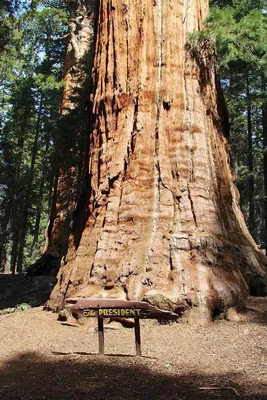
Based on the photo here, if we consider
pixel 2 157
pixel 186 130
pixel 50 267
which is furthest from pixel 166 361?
pixel 2 157

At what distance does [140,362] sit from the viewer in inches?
195

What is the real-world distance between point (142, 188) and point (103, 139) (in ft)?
5.26

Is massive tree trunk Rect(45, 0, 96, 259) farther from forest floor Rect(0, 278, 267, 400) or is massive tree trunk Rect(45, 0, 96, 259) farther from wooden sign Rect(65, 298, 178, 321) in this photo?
wooden sign Rect(65, 298, 178, 321)

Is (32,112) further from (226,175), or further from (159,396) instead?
(159,396)

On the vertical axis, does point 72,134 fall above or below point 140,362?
above

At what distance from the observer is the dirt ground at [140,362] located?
402cm

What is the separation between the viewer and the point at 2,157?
19.4 metres

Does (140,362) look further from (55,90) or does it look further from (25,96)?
(25,96)

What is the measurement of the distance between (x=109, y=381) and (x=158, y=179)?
4510 millimetres

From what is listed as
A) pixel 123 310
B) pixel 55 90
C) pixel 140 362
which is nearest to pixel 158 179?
pixel 123 310

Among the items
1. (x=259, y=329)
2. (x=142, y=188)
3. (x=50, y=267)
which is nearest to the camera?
(x=259, y=329)

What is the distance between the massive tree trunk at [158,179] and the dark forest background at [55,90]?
0.98 metres

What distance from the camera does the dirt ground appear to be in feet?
13.2

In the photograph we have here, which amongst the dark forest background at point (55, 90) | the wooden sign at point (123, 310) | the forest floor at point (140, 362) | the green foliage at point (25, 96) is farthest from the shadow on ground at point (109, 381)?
the green foliage at point (25, 96)
